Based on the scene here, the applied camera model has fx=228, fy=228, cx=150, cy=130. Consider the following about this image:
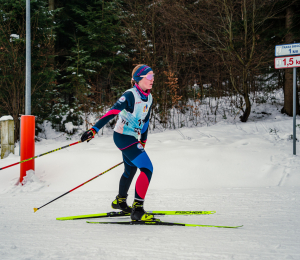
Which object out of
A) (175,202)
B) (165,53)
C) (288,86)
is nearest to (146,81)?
(175,202)

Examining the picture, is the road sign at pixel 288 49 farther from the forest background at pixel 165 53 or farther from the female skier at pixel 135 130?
the female skier at pixel 135 130

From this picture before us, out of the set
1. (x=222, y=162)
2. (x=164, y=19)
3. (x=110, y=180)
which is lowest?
(x=110, y=180)

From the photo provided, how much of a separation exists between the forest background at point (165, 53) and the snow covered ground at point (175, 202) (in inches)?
163

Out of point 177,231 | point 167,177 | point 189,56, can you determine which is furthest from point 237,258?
point 189,56

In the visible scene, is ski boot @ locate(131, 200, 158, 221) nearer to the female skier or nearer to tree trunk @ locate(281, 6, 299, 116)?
the female skier

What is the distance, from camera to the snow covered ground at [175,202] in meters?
1.93

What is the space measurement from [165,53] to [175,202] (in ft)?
31.5

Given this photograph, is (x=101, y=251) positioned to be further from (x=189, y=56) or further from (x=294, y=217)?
(x=189, y=56)

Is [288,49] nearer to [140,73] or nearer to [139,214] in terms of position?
[140,73]

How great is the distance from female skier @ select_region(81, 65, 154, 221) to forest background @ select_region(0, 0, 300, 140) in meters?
6.50

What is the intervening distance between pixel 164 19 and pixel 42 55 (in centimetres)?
577

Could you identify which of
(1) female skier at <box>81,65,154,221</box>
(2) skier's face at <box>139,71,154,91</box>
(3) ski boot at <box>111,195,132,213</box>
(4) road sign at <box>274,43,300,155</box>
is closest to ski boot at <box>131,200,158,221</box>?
(1) female skier at <box>81,65,154,221</box>

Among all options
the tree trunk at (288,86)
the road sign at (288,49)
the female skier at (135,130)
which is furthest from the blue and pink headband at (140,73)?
the tree trunk at (288,86)

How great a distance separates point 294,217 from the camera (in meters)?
2.65
